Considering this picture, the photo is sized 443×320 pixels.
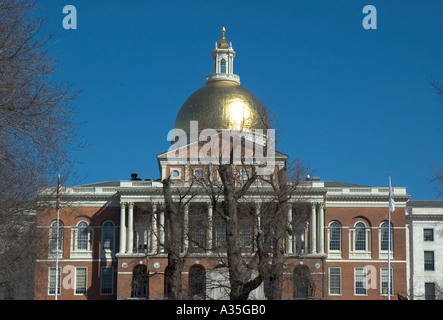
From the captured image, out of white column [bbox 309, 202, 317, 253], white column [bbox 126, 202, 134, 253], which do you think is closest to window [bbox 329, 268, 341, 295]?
white column [bbox 309, 202, 317, 253]

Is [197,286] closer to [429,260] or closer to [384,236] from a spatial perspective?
[384,236]

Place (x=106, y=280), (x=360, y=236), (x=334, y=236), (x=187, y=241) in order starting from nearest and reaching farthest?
(x=187, y=241), (x=106, y=280), (x=360, y=236), (x=334, y=236)

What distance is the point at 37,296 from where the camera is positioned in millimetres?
76312

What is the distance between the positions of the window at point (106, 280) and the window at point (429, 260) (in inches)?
1144

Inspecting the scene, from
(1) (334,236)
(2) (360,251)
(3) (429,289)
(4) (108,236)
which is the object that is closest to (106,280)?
(4) (108,236)

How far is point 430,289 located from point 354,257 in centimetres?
820

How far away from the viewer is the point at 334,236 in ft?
272

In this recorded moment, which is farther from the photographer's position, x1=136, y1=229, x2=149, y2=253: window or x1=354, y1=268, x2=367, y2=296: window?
x1=354, y1=268, x2=367, y2=296: window

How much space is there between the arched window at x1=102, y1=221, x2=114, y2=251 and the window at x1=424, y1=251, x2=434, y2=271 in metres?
29.1

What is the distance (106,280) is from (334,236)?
20.9 meters

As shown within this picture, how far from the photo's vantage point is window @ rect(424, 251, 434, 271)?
8487 cm

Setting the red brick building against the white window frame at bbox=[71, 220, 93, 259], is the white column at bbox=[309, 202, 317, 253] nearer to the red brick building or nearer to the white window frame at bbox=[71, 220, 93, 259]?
the red brick building

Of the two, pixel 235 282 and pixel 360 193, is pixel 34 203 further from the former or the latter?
→ pixel 360 193
